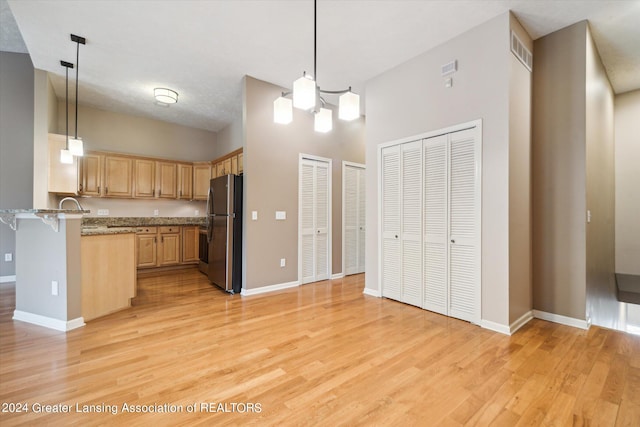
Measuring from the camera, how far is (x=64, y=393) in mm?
1813

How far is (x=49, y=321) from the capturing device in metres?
2.89

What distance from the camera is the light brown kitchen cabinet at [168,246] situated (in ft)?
19.2

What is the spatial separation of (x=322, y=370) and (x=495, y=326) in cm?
190

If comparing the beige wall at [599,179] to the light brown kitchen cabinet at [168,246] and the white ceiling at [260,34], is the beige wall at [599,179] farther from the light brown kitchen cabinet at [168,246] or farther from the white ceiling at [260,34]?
the light brown kitchen cabinet at [168,246]

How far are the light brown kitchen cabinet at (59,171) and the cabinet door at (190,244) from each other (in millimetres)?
2059

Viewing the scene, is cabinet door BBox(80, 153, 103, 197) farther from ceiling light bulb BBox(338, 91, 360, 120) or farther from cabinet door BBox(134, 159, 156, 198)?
ceiling light bulb BBox(338, 91, 360, 120)

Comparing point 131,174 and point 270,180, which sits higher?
point 131,174

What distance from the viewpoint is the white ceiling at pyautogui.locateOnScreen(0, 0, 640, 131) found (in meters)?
2.80

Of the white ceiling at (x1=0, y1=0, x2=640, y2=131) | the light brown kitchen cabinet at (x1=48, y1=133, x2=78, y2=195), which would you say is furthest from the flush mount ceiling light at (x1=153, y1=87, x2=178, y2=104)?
the light brown kitchen cabinet at (x1=48, y1=133, x2=78, y2=195)

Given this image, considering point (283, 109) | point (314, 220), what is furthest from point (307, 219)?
point (283, 109)

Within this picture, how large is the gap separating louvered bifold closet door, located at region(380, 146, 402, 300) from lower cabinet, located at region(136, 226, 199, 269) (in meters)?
4.38

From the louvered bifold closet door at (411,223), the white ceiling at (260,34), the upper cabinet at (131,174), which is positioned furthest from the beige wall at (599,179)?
the upper cabinet at (131,174)

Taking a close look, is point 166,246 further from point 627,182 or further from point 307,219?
point 627,182

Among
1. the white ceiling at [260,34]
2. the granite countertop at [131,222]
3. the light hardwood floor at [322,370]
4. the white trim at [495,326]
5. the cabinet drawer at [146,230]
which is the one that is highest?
the white ceiling at [260,34]
